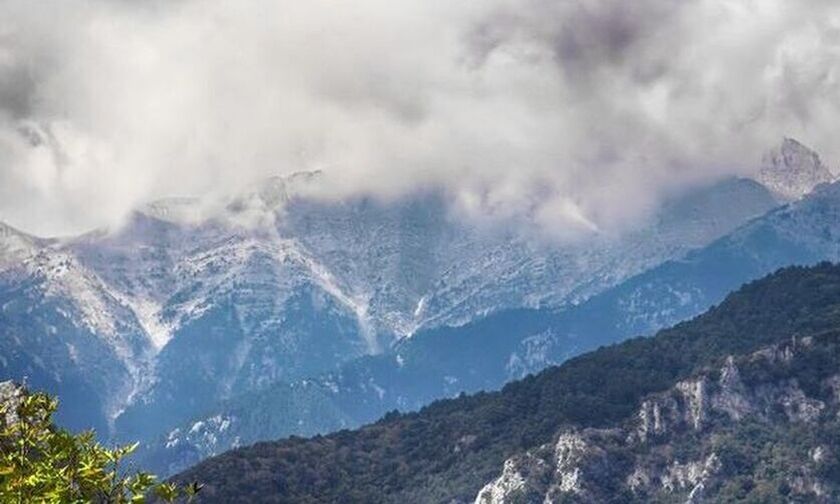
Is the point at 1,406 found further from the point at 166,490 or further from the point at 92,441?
the point at 166,490

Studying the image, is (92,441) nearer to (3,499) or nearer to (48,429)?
(48,429)

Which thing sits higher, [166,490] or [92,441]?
[92,441]

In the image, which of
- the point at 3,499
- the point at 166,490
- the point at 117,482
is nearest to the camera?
the point at 3,499

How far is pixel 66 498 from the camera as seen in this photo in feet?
224

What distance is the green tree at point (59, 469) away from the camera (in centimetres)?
6712

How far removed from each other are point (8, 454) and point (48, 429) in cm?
248

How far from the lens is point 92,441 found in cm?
7481

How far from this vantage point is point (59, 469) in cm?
7188

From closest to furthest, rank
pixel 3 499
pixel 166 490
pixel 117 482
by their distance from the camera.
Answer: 1. pixel 3 499
2. pixel 166 490
3. pixel 117 482

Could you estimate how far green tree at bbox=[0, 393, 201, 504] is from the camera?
6712 centimetres

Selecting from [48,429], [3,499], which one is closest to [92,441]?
[48,429]

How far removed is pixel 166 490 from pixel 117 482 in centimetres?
603

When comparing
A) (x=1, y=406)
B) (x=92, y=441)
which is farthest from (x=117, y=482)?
(x=1, y=406)

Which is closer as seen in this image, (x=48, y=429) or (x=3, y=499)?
(x=3, y=499)
